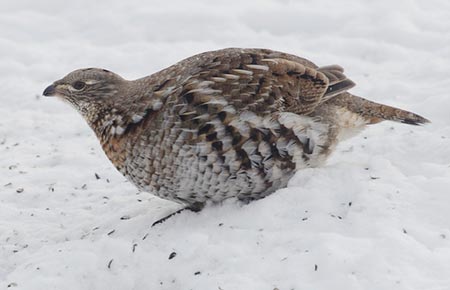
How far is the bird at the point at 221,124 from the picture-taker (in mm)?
5328

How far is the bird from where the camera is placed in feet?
17.5

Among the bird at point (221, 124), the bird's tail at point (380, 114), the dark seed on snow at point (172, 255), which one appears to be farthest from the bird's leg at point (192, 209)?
the bird's tail at point (380, 114)

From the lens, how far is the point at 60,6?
10430 mm

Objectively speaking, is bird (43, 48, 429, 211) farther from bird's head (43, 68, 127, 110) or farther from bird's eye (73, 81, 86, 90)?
bird's eye (73, 81, 86, 90)

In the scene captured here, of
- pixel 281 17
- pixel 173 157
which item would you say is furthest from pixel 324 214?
pixel 281 17

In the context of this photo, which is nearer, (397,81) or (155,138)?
(155,138)

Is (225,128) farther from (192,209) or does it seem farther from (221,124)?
(192,209)

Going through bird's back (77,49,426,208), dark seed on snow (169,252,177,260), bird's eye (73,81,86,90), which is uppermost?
bird's eye (73,81,86,90)

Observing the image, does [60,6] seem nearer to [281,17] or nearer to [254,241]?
[281,17]

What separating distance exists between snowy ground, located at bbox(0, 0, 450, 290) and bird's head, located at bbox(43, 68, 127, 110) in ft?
2.93

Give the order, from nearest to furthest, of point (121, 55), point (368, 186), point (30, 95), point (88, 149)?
point (368, 186), point (88, 149), point (30, 95), point (121, 55)

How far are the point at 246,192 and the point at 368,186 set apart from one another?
0.81 m

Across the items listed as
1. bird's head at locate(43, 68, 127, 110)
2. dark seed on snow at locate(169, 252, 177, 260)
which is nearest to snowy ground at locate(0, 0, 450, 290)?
dark seed on snow at locate(169, 252, 177, 260)

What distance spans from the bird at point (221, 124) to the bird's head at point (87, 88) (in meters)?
0.01
